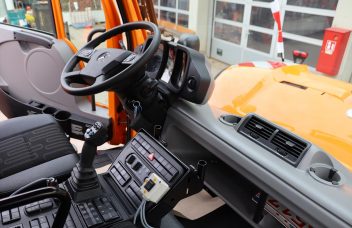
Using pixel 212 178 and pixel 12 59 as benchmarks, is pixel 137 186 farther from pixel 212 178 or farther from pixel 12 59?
pixel 12 59

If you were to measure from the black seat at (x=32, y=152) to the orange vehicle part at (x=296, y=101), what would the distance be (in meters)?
0.90

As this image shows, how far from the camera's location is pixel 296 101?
1.93 meters

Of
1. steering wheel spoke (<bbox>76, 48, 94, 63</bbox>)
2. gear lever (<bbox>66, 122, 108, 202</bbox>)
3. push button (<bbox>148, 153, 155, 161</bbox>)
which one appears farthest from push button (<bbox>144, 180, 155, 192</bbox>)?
steering wheel spoke (<bbox>76, 48, 94, 63</bbox>)

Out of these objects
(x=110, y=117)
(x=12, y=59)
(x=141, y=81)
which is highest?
(x=141, y=81)

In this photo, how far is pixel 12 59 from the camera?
9.00ft

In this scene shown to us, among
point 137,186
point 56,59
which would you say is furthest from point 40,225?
point 56,59

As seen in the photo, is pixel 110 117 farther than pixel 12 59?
No

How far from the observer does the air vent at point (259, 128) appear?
1.22 m

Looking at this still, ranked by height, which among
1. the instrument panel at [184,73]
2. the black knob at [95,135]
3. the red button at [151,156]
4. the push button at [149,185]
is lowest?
the push button at [149,185]

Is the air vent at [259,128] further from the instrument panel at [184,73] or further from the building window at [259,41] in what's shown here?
the building window at [259,41]

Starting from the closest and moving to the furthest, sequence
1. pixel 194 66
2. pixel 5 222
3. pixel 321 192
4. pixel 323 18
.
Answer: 1. pixel 321 192
2. pixel 5 222
3. pixel 194 66
4. pixel 323 18

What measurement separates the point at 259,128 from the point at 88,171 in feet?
2.53

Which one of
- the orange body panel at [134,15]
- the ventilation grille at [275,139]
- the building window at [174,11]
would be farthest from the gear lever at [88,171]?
the building window at [174,11]

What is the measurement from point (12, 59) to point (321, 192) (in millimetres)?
2709
